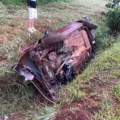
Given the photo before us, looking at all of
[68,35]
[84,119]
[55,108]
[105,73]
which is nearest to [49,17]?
[68,35]

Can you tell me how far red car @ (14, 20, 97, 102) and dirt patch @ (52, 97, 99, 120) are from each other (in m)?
0.95

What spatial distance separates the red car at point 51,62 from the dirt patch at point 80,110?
0.95m

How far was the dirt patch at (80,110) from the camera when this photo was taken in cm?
344

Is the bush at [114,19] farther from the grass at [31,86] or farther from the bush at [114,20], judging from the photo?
the grass at [31,86]

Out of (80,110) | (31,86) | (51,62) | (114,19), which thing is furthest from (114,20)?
(80,110)

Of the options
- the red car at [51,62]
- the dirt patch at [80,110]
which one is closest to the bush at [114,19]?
the red car at [51,62]

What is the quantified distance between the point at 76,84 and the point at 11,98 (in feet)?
4.07

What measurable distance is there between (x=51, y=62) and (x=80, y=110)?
170 centimetres

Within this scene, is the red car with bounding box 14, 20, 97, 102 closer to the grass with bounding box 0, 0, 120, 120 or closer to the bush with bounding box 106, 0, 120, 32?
the grass with bounding box 0, 0, 120, 120

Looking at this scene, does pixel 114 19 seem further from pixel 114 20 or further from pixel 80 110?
pixel 80 110

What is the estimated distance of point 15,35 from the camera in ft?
22.4

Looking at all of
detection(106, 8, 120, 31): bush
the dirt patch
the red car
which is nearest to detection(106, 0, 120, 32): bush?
detection(106, 8, 120, 31): bush

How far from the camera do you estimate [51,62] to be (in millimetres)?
5094

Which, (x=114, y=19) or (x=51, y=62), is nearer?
(x=51, y=62)
